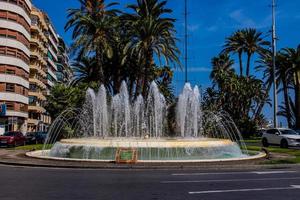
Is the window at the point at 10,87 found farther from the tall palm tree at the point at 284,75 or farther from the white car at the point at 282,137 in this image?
the white car at the point at 282,137

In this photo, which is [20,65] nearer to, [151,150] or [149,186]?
[151,150]

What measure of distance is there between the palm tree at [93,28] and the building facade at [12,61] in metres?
21.4

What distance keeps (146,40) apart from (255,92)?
29.4m

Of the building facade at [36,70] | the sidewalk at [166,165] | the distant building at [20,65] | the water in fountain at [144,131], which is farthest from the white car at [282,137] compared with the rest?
the building facade at [36,70]

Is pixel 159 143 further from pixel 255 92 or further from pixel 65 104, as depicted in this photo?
pixel 255 92

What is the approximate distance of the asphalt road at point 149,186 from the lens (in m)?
11.0

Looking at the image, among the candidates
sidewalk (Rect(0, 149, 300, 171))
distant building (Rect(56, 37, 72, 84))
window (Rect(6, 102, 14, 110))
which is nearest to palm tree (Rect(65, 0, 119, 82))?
window (Rect(6, 102, 14, 110))

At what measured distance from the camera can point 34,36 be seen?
92.4m

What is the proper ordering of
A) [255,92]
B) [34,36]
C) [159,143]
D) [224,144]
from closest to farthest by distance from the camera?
[159,143], [224,144], [255,92], [34,36]

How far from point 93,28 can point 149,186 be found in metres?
42.9

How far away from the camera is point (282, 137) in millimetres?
37719

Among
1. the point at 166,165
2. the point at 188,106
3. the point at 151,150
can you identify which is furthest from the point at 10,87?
the point at 166,165

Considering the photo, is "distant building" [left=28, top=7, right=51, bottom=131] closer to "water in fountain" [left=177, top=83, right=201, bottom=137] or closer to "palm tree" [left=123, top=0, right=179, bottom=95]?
"palm tree" [left=123, top=0, right=179, bottom=95]

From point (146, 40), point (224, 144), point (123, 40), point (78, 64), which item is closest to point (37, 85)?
point (78, 64)
